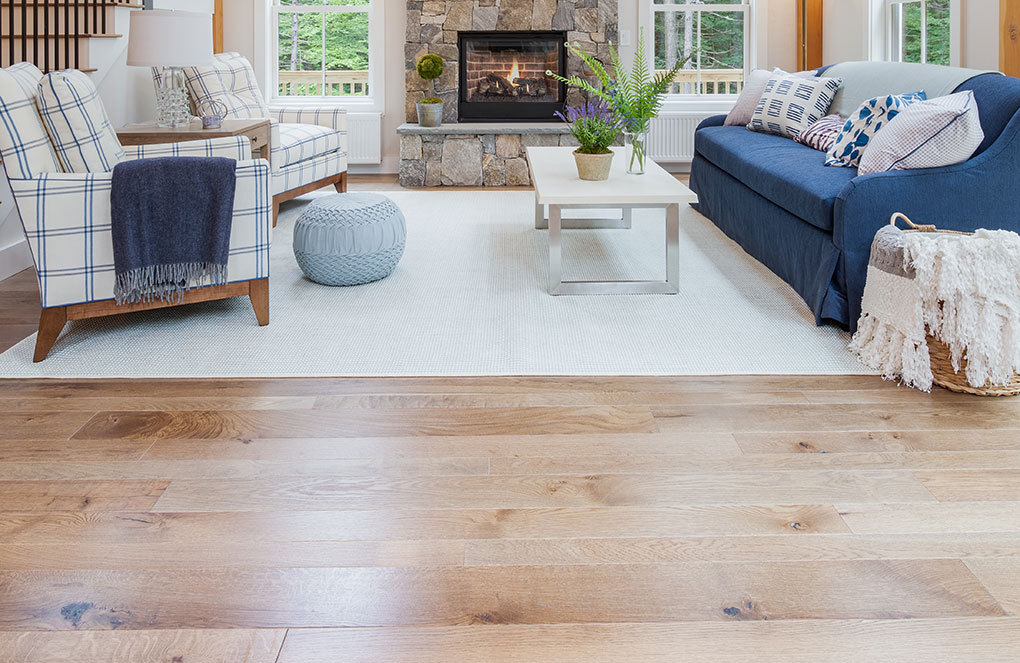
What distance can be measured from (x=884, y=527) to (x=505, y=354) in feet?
4.81

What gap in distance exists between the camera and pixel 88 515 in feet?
6.58

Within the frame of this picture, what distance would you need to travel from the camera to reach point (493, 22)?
733cm

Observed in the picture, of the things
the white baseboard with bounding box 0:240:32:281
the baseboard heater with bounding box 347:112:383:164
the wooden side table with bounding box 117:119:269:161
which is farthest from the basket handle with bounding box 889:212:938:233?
the baseboard heater with bounding box 347:112:383:164

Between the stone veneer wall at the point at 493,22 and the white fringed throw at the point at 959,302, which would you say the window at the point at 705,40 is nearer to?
the stone veneer wall at the point at 493,22

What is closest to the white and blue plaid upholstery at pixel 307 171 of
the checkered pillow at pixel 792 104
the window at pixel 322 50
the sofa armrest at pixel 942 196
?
the window at pixel 322 50

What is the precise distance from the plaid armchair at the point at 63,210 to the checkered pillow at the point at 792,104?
301 cm

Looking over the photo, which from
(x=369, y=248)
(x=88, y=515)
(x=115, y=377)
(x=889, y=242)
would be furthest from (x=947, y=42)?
(x=88, y=515)

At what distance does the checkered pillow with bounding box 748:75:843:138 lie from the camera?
5.04 meters

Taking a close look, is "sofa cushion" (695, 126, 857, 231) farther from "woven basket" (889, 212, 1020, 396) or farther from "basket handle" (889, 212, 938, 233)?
"woven basket" (889, 212, 1020, 396)

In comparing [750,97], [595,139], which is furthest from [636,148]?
[750,97]

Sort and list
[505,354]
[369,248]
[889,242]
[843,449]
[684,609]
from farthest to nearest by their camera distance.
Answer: [369,248] → [505,354] → [889,242] → [843,449] → [684,609]

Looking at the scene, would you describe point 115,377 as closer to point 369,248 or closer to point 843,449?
point 369,248

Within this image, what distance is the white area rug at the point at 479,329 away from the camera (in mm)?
3027

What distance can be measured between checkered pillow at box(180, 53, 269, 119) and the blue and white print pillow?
338 centimetres
